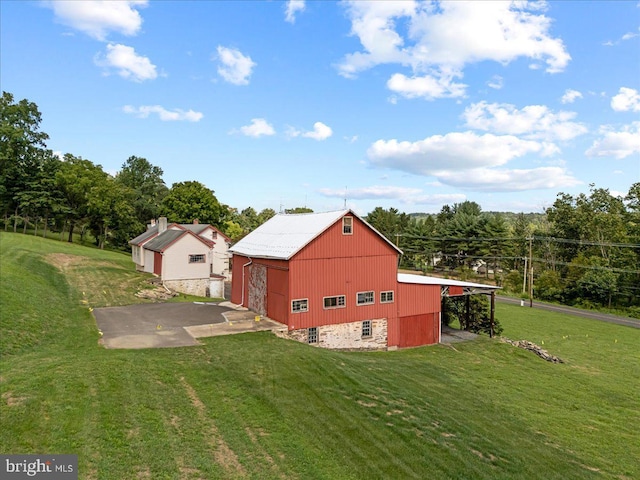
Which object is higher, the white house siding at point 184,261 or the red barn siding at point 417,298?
the white house siding at point 184,261

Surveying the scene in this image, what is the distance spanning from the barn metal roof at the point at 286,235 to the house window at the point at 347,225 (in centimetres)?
38

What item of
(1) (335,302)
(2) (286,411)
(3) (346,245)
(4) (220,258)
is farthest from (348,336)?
(4) (220,258)

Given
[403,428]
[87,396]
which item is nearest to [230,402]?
[87,396]

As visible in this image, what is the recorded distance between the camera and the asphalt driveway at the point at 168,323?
1998cm

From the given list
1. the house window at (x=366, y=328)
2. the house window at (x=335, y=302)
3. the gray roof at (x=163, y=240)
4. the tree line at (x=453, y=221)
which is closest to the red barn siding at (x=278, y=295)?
the house window at (x=335, y=302)

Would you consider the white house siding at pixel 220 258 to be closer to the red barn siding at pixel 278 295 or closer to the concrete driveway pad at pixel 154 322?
the concrete driveway pad at pixel 154 322

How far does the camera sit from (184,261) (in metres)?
41.3

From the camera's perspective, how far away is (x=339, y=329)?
26438 mm

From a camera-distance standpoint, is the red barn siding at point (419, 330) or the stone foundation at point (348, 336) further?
the red barn siding at point (419, 330)

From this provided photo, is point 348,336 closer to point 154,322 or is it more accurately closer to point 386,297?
point 386,297

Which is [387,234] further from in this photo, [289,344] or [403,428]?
[403,428]

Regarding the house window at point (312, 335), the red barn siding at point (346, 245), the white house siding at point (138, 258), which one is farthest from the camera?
the white house siding at point (138, 258)

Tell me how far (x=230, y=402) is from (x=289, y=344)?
8.43 m

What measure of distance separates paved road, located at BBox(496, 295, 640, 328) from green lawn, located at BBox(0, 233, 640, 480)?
28800 millimetres
